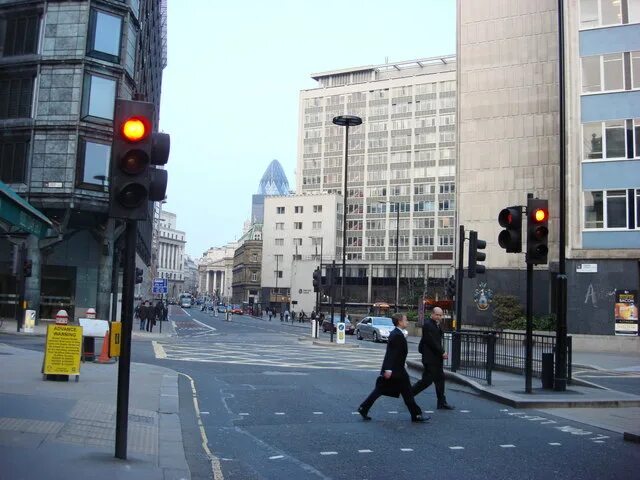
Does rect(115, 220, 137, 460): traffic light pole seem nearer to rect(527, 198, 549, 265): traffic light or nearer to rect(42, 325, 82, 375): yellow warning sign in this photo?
rect(42, 325, 82, 375): yellow warning sign

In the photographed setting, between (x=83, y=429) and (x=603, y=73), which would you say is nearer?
(x=83, y=429)

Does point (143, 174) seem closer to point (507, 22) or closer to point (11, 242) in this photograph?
point (11, 242)

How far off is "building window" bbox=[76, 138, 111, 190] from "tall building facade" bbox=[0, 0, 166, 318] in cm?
6

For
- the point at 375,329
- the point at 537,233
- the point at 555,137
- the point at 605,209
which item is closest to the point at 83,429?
the point at 537,233

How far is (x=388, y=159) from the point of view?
122 metres

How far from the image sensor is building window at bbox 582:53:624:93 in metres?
33.1

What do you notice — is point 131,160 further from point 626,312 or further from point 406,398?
point 626,312

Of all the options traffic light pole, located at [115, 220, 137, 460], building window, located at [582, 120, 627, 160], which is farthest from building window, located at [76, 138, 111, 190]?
traffic light pole, located at [115, 220, 137, 460]

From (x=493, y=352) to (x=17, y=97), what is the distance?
3338 cm

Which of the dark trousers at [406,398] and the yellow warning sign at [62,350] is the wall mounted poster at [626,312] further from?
the yellow warning sign at [62,350]

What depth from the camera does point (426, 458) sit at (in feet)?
26.7

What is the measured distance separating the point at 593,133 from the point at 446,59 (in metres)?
90.0

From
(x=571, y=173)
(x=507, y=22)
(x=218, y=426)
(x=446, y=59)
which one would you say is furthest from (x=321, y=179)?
(x=218, y=426)

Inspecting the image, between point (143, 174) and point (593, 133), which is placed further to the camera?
point (593, 133)
